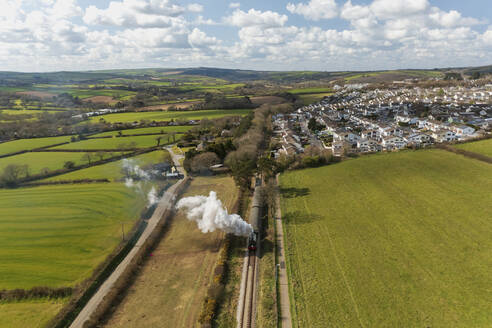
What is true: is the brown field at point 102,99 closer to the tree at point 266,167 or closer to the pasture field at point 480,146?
the tree at point 266,167

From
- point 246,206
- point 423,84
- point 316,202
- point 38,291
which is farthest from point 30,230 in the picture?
point 423,84

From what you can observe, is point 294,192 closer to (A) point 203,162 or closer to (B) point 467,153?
(A) point 203,162

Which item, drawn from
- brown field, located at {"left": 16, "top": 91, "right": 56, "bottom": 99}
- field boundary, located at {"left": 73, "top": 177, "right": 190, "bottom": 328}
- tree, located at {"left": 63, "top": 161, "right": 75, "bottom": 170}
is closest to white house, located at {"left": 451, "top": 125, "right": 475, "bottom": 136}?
field boundary, located at {"left": 73, "top": 177, "right": 190, "bottom": 328}

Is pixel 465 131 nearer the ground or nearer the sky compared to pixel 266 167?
nearer the sky

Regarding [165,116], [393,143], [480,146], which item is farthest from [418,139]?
[165,116]

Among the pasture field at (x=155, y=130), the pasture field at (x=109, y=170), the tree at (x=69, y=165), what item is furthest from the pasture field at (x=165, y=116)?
the tree at (x=69, y=165)

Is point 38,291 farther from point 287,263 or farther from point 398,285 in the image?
point 398,285

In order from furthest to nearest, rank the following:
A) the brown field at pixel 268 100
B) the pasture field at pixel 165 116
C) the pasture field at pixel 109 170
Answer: the brown field at pixel 268 100 < the pasture field at pixel 165 116 < the pasture field at pixel 109 170
